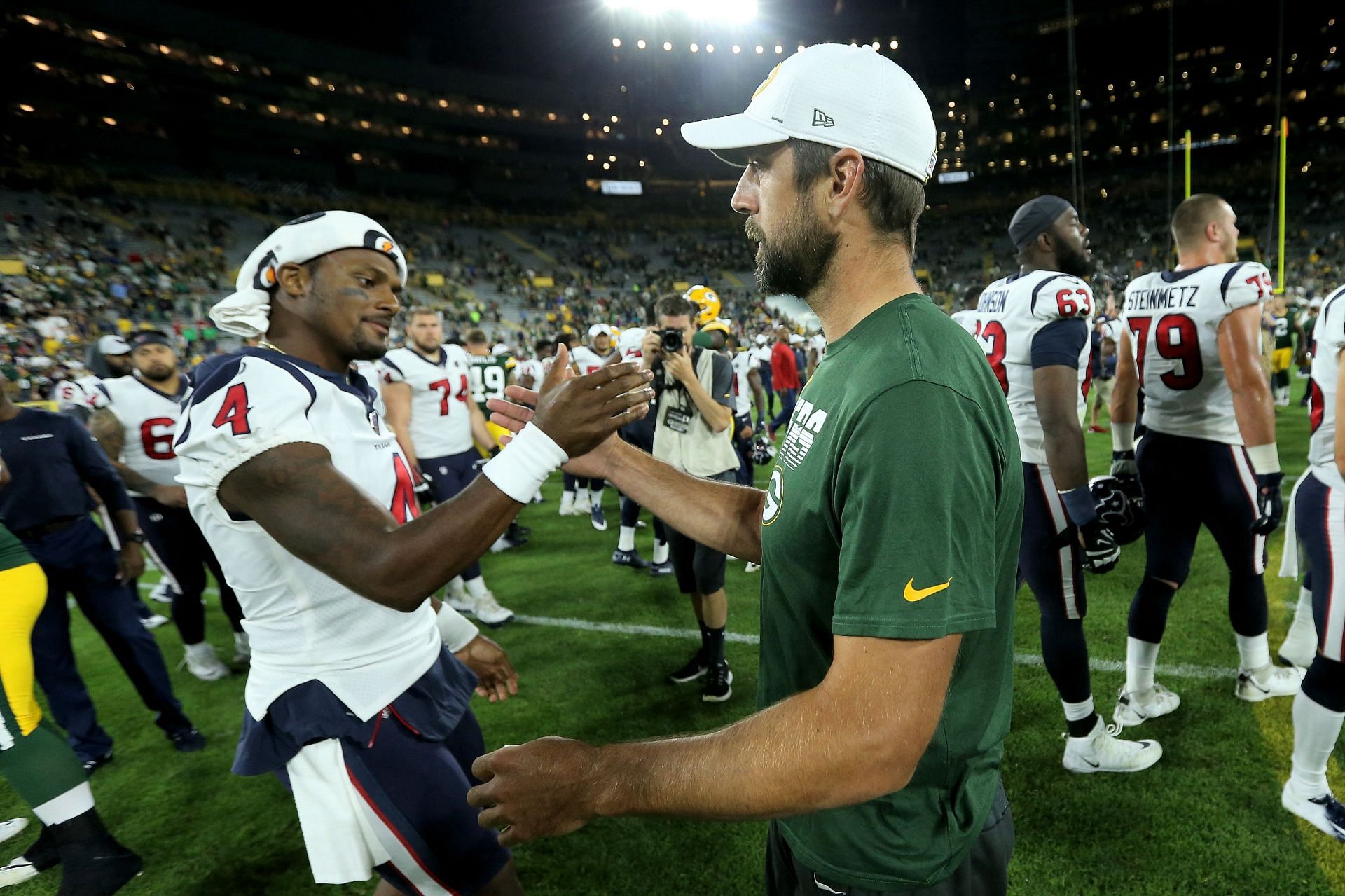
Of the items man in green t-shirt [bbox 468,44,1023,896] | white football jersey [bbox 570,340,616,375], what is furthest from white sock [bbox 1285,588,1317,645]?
white football jersey [bbox 570,340,616,375]

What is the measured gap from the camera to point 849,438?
1035mm

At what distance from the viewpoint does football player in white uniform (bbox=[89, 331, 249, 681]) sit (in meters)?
4.96

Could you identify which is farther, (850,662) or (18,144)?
(18,144)

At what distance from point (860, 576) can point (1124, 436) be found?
385 centimetres

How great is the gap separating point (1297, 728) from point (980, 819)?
98.2 inches

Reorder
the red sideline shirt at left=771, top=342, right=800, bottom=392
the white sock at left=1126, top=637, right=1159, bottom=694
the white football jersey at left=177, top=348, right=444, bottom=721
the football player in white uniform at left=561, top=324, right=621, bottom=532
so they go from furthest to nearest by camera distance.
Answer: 1. the red sideline shirt at left=771, top=342, right=800, bottom=392
2. the football player in white uniform at left=561, top=324, right=621, bottom=532
3. the white sock at left=1126, top=637, right=1159, bottom=694
4. the white football jersey at left=177, top=348, right=444, bottom=721

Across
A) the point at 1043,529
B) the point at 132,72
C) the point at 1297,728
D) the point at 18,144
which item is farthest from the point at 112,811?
the point at 132,72

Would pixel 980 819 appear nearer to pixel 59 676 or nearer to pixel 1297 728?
pixel 1297 728

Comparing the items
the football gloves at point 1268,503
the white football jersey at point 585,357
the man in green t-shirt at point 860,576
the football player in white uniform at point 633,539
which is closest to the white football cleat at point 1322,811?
the football gloves at point 1268,503

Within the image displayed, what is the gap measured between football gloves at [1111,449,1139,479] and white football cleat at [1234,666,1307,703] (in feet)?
3.87

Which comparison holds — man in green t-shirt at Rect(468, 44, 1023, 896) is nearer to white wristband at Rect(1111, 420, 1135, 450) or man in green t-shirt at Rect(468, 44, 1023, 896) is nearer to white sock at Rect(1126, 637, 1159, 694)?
white sock at Rect(1126, 637, 1159, 694)

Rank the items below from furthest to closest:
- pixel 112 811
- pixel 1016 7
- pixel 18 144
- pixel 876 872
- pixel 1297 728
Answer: pixel 1016 7 → pixel 18 144 → pixel 112 811 → pixel 1297 728 → pixel 876 872

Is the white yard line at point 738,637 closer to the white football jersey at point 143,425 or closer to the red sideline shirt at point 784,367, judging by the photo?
the white football jersey at point 143,425

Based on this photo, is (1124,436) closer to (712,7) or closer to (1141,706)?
(1141,706)
